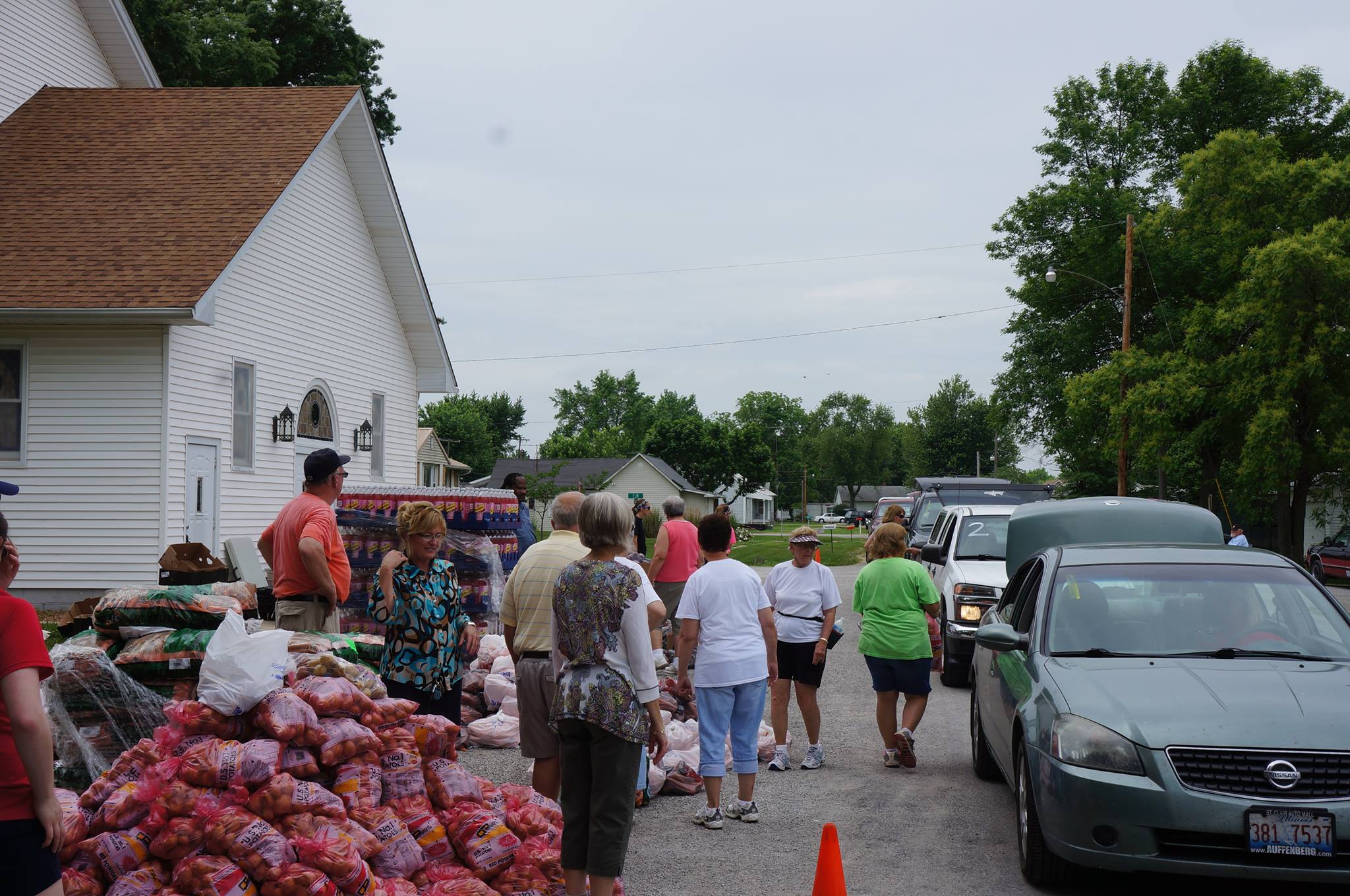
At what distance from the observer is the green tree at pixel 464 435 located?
321ft

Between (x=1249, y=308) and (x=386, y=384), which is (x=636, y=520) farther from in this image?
(x=1249, y=308)

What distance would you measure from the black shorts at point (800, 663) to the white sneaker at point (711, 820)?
1711mm

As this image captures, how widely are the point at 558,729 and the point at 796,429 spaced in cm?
14604

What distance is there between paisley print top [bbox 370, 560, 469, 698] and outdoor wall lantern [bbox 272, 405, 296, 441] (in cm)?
1290

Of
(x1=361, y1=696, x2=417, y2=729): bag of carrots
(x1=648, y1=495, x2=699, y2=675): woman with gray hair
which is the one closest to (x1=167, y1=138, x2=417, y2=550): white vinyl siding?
(x1=648, y1=495, x2=699, y2=675): woman with gray hair

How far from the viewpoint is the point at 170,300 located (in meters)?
15.1

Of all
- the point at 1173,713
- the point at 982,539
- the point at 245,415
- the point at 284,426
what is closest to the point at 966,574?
the point at 982,539

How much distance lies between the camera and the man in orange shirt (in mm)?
7172

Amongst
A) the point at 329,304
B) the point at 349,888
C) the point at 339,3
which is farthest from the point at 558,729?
the point at 339,3

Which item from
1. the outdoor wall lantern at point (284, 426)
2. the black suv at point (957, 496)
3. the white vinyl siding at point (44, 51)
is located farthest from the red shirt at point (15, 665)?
the white vinyl siding at point (44, 51)

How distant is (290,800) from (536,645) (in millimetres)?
1672

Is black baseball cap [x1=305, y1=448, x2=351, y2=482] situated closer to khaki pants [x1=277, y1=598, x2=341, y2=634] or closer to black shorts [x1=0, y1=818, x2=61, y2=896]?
khaki pants [x1=277, y1=598, x2=341, y2=634]

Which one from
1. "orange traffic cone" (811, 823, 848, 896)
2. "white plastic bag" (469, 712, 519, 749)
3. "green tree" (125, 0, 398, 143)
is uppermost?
"green tree" (125, 0, 398, 143)

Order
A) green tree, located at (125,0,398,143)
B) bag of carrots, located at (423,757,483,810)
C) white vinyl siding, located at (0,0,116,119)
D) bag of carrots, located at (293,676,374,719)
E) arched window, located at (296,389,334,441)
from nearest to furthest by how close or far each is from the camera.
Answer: bag of carrots, located at (293,676,374,719) → bag of carrots, located at (423,757,483,810) → white vinyl siding, located at (0,0,116,119) → arched window, located at (296,389,334,441) → green tree, located at (125,0,398,143)
